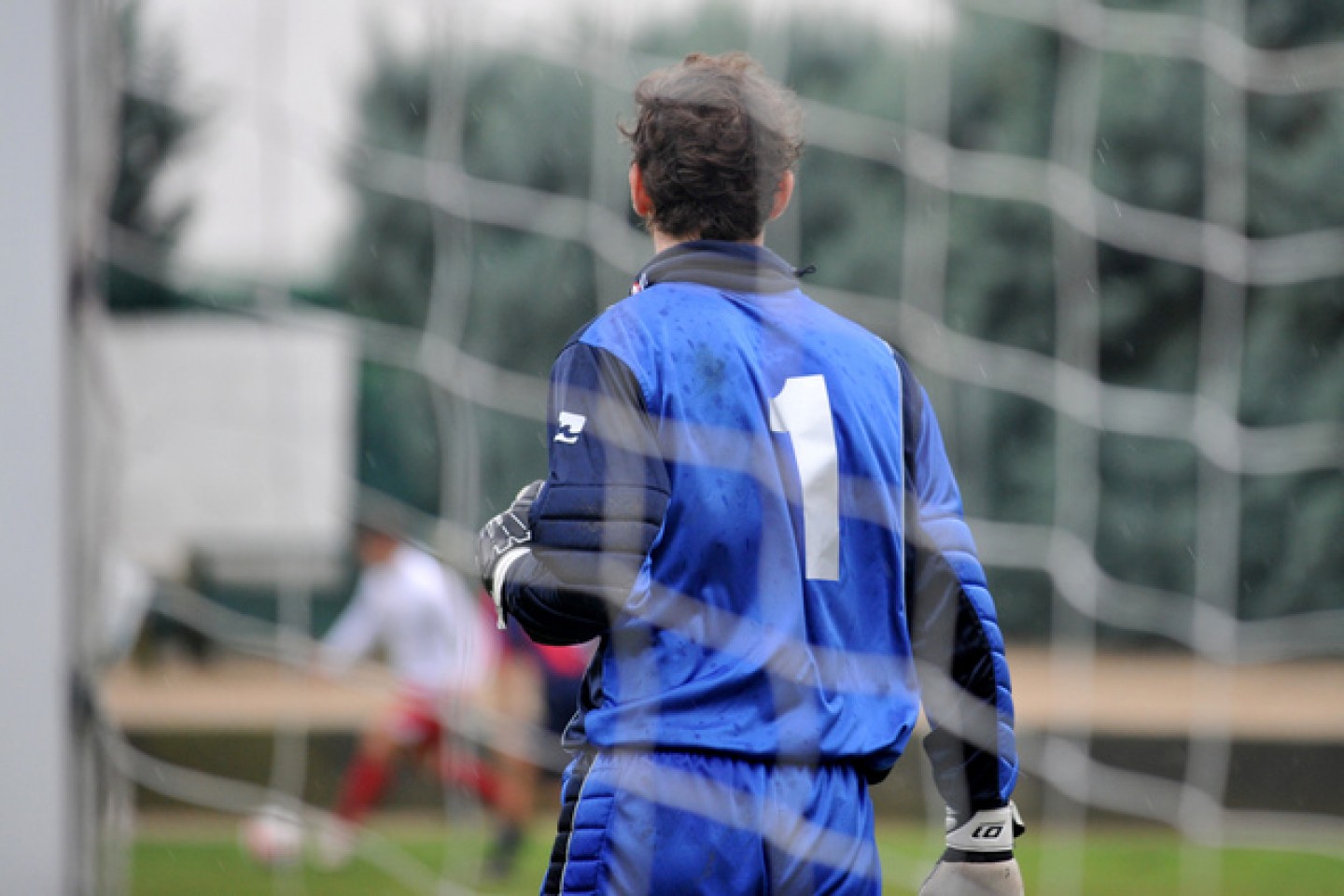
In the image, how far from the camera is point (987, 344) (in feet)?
31.0

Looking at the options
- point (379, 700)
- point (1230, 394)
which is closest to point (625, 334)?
point (379, 700)

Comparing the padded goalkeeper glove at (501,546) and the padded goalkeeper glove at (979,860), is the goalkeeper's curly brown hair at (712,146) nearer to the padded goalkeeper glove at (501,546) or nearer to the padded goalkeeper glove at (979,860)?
the padded goalkeeper glove at (501,546)

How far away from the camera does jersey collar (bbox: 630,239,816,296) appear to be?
57.0 inches

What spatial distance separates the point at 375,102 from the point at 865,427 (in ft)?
21.5

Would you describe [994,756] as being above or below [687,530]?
below

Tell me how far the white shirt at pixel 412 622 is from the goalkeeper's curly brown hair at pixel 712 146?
12.9 ft

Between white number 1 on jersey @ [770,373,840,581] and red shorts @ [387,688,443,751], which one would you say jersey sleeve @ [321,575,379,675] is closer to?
red shorts @ [387,688,443,751]

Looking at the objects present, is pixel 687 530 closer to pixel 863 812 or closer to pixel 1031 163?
pixel 863 812

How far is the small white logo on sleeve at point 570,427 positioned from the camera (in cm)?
137

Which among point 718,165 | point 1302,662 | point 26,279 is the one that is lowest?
point 1302,662

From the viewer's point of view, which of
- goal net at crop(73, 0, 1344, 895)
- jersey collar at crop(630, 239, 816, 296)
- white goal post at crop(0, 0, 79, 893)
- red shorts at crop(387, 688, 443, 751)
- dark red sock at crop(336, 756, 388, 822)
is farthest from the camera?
goal net at crop(73, 0, 1344, 895)

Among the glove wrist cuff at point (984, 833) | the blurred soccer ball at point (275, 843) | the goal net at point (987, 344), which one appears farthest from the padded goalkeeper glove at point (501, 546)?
the goal net at point (987, 344)

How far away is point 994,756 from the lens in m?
1.51

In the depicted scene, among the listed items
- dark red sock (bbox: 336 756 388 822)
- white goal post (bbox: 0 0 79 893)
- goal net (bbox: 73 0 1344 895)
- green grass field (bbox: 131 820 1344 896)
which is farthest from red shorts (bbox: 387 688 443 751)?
white goal post (bbox: 0 0 79 893)
